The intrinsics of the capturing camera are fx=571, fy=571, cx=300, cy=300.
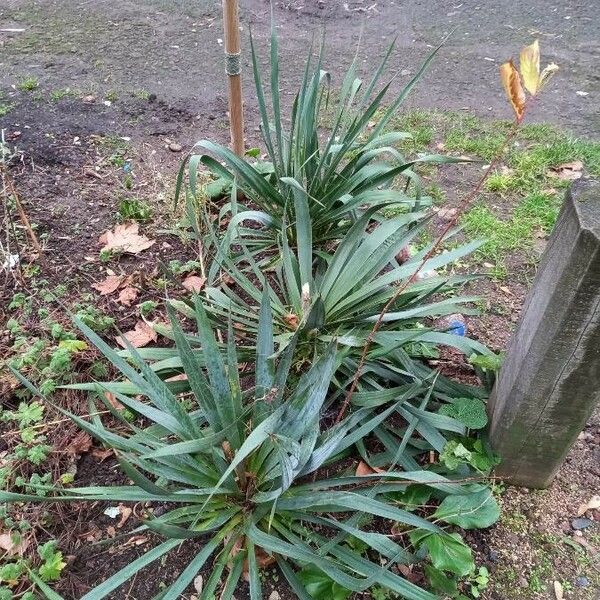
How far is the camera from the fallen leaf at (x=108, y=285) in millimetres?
2303

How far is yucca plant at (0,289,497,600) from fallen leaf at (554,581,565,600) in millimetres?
271

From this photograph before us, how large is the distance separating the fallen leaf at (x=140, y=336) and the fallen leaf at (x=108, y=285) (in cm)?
23

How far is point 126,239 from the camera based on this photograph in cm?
252

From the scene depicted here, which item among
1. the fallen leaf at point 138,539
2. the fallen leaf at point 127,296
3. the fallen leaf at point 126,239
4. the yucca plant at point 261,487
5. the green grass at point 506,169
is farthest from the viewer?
the green grass at point 506,169

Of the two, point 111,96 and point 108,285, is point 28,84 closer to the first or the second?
point 111,96

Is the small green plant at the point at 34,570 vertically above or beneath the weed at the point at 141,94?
beneath

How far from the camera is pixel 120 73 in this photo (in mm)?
3701

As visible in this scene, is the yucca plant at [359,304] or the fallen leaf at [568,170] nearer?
the yucca plant at [359,304]

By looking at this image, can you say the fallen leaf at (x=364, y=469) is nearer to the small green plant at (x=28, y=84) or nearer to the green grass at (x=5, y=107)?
the green grass at (x=5, y=107)

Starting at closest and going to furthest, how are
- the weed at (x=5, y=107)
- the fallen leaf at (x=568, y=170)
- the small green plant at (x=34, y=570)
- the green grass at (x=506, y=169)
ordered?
the small green plant at (x=34, y=570) → the green grass at (x=506, y=169) → the fallen leaf at (x=568, y=170) → the weed at (x=5, y=107)

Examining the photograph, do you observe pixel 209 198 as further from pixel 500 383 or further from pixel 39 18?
pixel 39 18

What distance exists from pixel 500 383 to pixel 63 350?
1408 mm

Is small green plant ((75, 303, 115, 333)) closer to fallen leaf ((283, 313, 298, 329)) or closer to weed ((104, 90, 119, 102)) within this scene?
fallen leaf ((283, 313, 298, 329))

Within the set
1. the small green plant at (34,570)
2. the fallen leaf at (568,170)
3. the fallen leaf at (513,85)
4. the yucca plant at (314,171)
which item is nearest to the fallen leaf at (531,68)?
the fallen leaf at (513,85)
